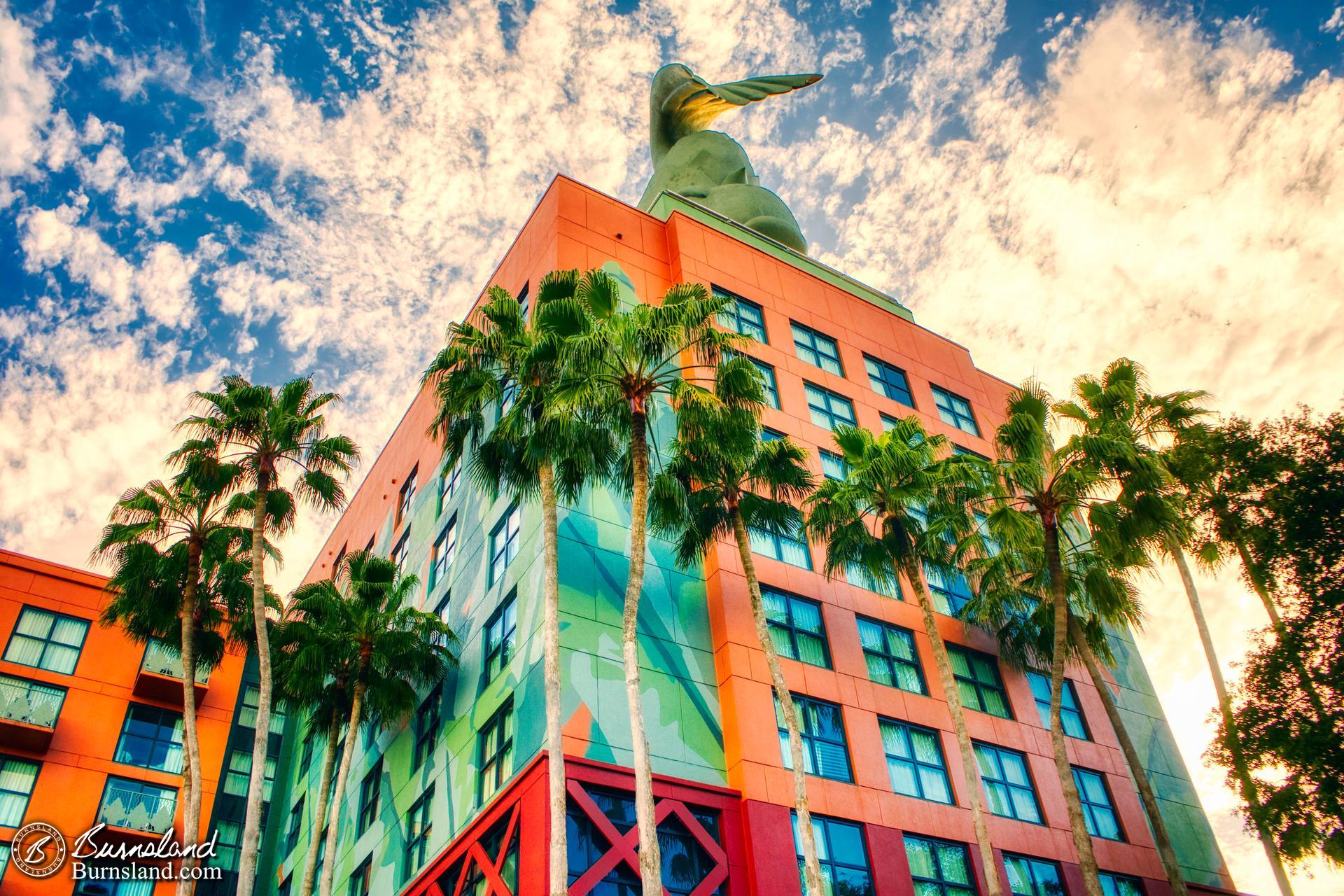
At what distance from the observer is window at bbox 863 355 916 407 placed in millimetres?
36500

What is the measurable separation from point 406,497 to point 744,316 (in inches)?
656

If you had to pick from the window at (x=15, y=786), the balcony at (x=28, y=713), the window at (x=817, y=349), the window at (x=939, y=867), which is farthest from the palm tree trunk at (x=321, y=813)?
the window at (x=817, y=349)

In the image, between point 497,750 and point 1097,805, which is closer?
point 497,750

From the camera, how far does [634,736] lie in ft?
57.0

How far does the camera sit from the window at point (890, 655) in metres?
26.3

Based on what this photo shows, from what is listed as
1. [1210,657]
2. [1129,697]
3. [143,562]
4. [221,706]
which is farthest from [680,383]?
[221,706]

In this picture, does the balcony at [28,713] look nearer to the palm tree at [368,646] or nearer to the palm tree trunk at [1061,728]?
the palm tree at [368,646]

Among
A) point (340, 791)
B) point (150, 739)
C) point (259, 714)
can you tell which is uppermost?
point (150, 739)

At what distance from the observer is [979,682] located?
92.6ft

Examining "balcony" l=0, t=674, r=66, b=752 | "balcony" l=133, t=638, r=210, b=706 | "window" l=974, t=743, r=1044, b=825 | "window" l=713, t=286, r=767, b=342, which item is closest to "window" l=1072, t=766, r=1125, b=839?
"window" l=974, t=743, r=1044, b=825

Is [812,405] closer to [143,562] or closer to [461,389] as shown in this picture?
[461,389]

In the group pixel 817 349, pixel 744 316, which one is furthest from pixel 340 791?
pixel 817 349

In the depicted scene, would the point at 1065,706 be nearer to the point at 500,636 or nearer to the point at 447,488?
the point at 500,636

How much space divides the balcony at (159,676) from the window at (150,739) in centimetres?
58
